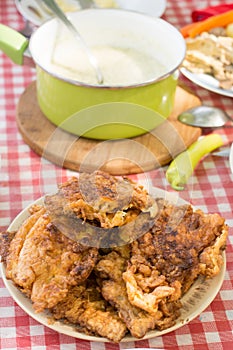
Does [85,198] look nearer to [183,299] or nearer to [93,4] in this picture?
[183,299]

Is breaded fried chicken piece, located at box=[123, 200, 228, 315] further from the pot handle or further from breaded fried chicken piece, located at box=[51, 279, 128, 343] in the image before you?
the pot handle

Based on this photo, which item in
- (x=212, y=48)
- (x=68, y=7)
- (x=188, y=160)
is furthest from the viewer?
(x=68, y=7)

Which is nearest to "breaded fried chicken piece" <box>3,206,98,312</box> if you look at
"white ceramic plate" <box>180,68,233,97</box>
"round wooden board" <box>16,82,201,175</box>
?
Result: "round wooden board" <box>16,82,201,175</box>

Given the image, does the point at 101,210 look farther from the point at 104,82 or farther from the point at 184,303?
the point at 104,82

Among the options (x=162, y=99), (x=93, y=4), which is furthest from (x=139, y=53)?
(x=93, y=4)

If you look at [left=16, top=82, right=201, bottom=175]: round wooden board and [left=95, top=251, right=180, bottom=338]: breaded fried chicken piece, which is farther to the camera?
[left=16, top=82, right=201, bottom=175]: round wooden board

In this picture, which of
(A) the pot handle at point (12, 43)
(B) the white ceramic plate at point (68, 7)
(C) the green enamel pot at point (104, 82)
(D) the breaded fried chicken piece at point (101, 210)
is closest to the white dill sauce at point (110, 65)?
(C) the green enamel pot at point (104, 82)

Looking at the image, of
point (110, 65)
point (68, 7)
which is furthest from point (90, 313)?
point (68, 7)

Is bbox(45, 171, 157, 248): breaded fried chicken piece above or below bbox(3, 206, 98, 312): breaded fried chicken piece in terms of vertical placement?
above
